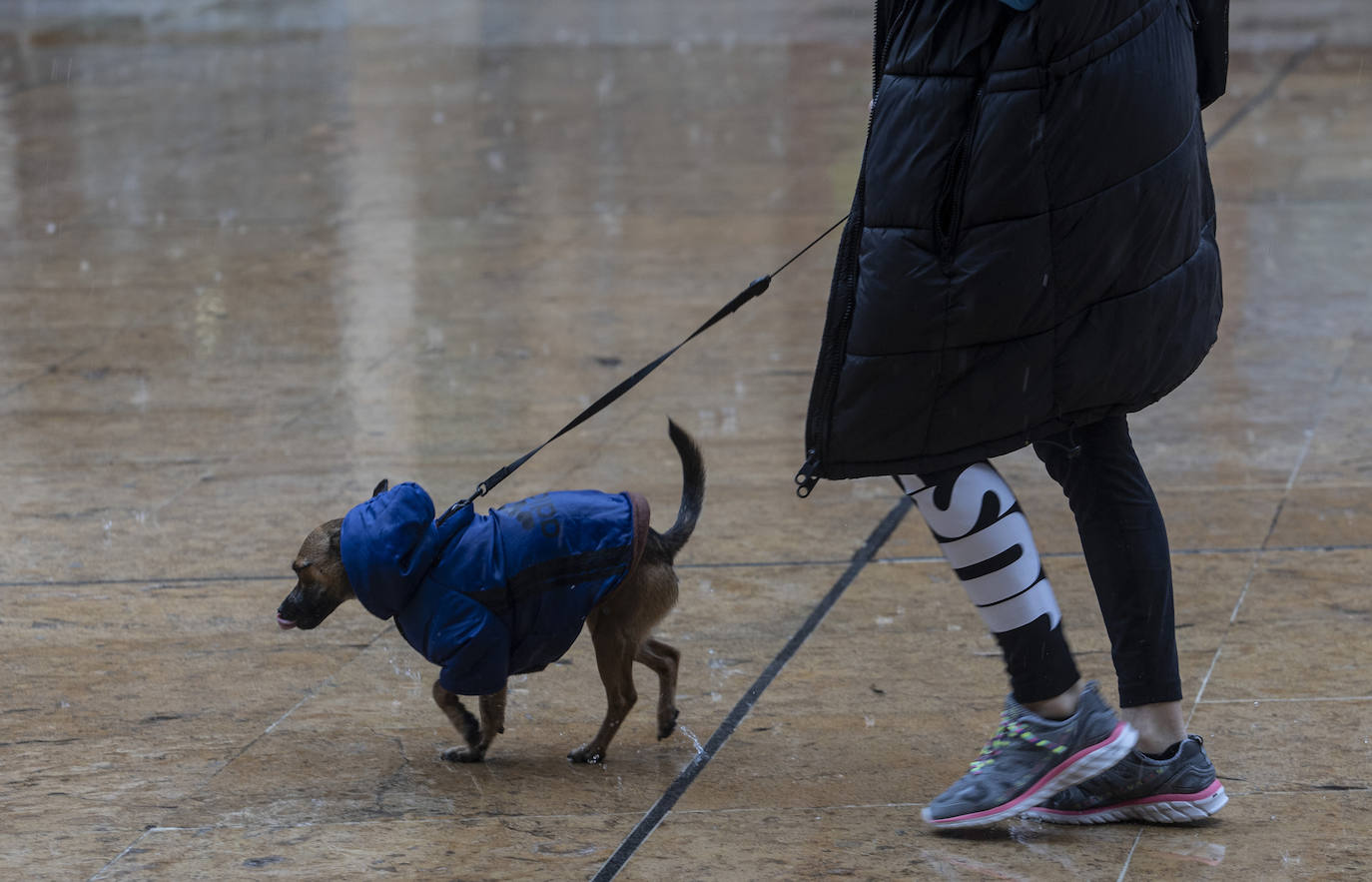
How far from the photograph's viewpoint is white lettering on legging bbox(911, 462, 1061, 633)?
10.0 feet

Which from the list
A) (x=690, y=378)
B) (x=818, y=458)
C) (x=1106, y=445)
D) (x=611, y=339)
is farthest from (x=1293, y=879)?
(x=611, y=339)

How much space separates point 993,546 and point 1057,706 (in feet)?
1.04

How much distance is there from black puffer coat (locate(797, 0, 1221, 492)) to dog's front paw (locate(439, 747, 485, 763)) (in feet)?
3.49

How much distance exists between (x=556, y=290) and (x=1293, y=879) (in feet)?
17.0

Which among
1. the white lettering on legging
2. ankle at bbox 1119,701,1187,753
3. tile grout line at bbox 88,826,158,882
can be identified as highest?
the white lettering on legging

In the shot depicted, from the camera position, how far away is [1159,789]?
3.12 meters

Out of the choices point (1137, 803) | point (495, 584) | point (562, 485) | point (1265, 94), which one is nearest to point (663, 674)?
point (495, 584)

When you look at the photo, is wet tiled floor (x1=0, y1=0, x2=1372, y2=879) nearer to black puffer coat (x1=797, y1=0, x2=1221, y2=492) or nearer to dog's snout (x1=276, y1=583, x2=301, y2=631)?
dog's snout (x1=276, y1=583, x2=301, y2=631)

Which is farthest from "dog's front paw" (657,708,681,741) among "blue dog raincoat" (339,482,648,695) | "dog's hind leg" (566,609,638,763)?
"blue dog raincoat" (339,482,648,695)

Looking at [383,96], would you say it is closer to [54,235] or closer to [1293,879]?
[54,235]

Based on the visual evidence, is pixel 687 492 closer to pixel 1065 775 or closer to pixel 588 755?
pixel 588 755

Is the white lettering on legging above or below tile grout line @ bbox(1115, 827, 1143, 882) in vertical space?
above

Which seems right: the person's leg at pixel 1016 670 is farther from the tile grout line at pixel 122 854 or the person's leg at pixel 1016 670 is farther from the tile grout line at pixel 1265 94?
the tile grout line at pixel 1265 94

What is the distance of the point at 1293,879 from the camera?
9.52 ft
